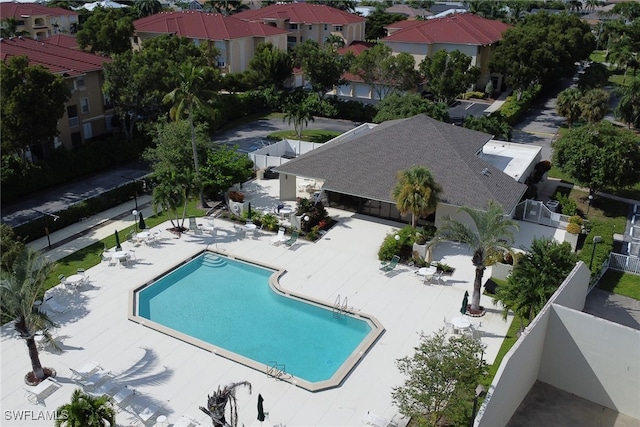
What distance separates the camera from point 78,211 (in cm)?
3575

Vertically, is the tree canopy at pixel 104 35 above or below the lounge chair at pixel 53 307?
above

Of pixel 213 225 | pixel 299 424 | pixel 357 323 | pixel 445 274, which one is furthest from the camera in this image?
pixel 213 225

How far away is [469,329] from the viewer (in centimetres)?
2445

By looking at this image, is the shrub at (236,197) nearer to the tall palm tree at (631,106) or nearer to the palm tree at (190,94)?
the palm tree at (190,94)

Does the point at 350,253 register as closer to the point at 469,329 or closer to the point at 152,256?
the point at 469,329

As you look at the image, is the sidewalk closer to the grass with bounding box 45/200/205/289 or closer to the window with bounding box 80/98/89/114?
the grass with bounding box 45/200/205/289

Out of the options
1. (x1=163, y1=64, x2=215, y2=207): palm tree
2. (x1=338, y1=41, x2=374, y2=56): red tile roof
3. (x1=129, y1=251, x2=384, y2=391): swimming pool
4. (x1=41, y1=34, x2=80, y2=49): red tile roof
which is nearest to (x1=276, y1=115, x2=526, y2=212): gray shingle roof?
(x1=163, y1=64, x2=215, y2=207): palm tree

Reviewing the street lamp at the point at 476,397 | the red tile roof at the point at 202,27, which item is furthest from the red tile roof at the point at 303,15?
the street lamp at the point at 476,397

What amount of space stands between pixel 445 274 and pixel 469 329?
218 inches

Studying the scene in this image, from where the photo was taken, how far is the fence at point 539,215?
115ft

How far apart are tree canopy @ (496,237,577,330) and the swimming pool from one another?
595cm

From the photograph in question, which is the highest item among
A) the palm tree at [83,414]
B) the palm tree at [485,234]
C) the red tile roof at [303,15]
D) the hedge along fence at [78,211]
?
the red tile roof at [303,15]

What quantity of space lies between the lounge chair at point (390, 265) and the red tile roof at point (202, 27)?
168 ft

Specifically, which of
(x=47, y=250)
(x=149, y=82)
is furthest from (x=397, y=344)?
(x=149, y=82)
